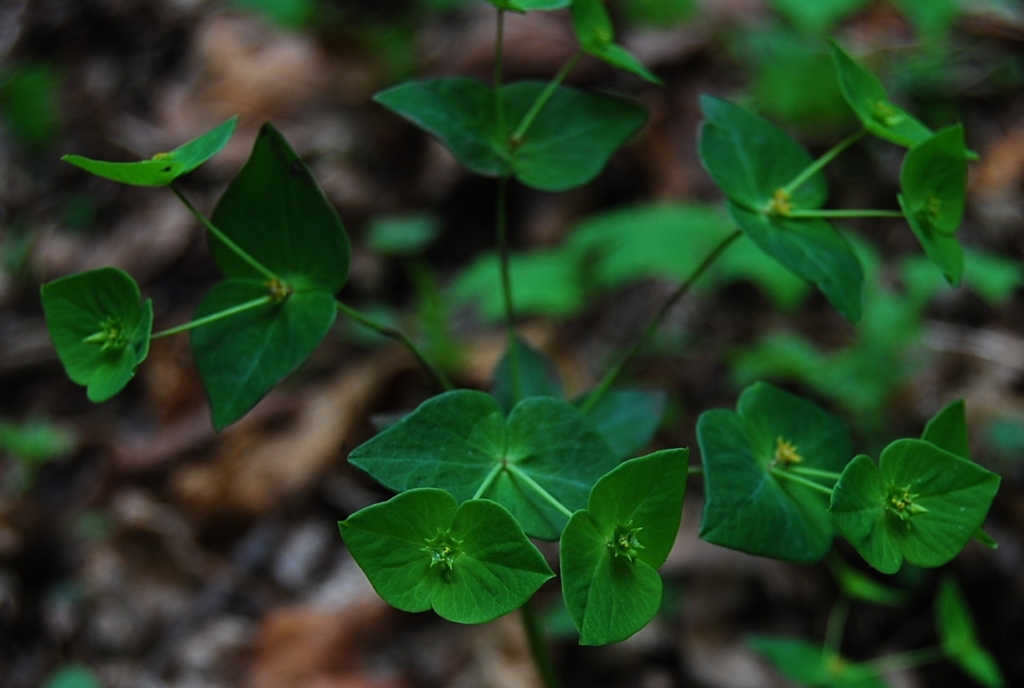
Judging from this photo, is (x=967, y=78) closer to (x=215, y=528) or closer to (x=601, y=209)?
(x=601, y=209)

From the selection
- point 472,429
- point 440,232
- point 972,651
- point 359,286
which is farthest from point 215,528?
point 972,651

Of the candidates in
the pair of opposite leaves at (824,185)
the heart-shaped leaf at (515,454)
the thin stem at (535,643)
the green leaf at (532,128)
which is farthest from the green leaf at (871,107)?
the thin stem at (535,643)

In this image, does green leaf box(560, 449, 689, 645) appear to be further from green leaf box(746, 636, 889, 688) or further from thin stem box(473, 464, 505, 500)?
green leaf box(746, 636, 889, 688)

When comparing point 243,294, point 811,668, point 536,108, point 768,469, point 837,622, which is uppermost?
point 536,108

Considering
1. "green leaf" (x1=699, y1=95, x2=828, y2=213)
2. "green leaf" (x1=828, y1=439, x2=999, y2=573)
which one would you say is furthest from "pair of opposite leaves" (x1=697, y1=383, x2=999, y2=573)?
"green leaf" (x1=699, y1=95, x2=828, y2=213)

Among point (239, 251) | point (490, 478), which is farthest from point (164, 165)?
point (490, 478)

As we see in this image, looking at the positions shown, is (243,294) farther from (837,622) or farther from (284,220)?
(837,622)
